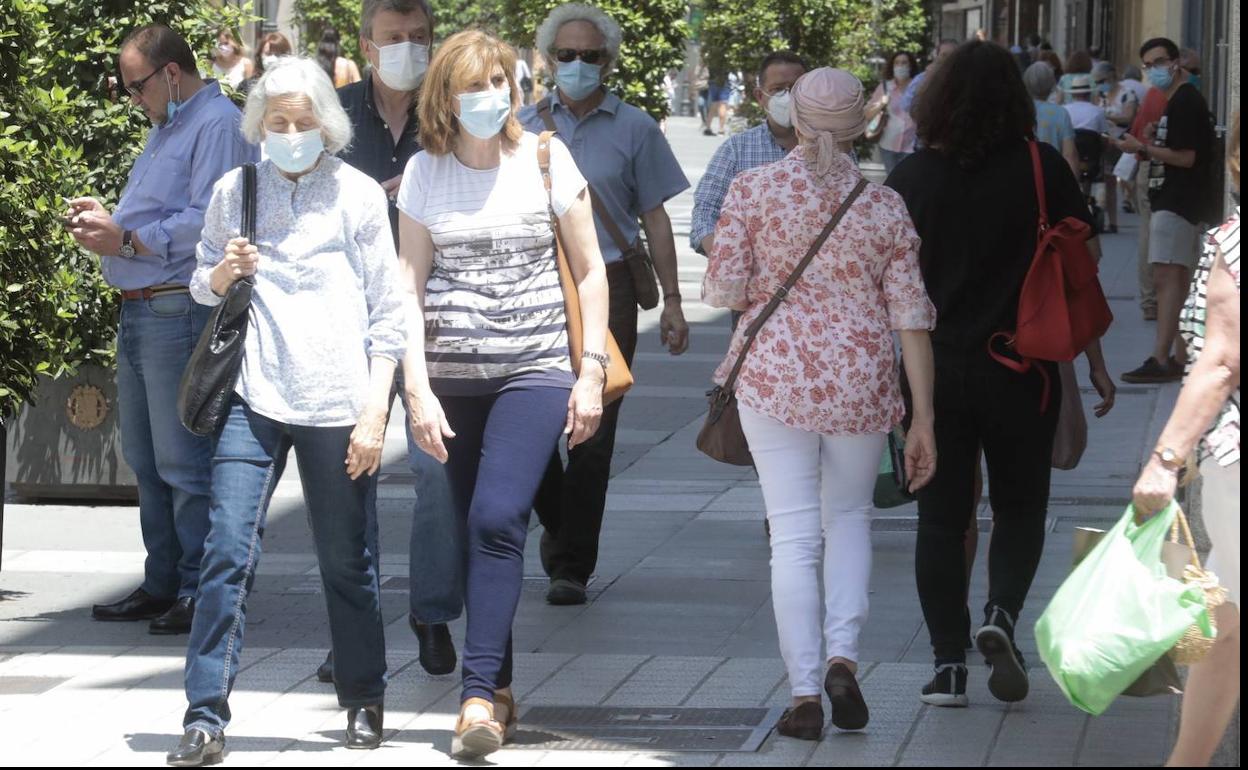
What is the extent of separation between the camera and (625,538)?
28.2 ft

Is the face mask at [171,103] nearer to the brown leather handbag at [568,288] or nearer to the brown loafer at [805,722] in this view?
the brown leather handbag at [568,288]

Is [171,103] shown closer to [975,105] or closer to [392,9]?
[392,9]

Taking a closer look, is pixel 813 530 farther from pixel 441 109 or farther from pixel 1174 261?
pixel 1174 261

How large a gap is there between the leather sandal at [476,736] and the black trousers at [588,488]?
2.07 meters

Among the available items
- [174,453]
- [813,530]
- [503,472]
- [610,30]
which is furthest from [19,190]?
[813,530]

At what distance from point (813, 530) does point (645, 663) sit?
1.09 meters

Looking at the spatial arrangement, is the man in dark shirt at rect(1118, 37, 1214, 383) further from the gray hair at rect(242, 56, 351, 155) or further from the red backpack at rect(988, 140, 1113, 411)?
the gray hair at rect(242, 56, 351, 155)

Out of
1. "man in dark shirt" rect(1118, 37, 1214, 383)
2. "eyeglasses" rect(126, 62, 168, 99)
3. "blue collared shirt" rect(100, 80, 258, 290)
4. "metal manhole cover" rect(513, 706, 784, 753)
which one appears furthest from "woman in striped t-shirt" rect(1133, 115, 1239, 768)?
"man in dark shirt" rect(1118, 37, 1214, 383)

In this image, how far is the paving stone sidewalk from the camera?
17.8 feet

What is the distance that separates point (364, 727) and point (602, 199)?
8.20ft

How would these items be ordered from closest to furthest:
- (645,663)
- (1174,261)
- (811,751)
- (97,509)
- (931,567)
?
(811,751), (931,567), (645,663), (97,509), (1174,261)

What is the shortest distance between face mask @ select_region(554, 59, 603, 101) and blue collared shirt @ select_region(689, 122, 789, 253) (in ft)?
2.41

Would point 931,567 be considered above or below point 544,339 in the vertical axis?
below

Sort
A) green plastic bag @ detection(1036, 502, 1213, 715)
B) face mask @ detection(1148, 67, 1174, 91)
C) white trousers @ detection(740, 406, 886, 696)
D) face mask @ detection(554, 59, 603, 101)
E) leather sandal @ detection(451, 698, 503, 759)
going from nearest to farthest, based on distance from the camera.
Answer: green plastic bag @ detection(1036, 502, 1213, 715) < leather sandal @ detection(451, 698, 503, 759) < white trousers @ detection(740, 406, 886, 696) < face mask @ detection(554, 59, 603, 101) < face mask @ detection(1148, 67, 1174, 91)
